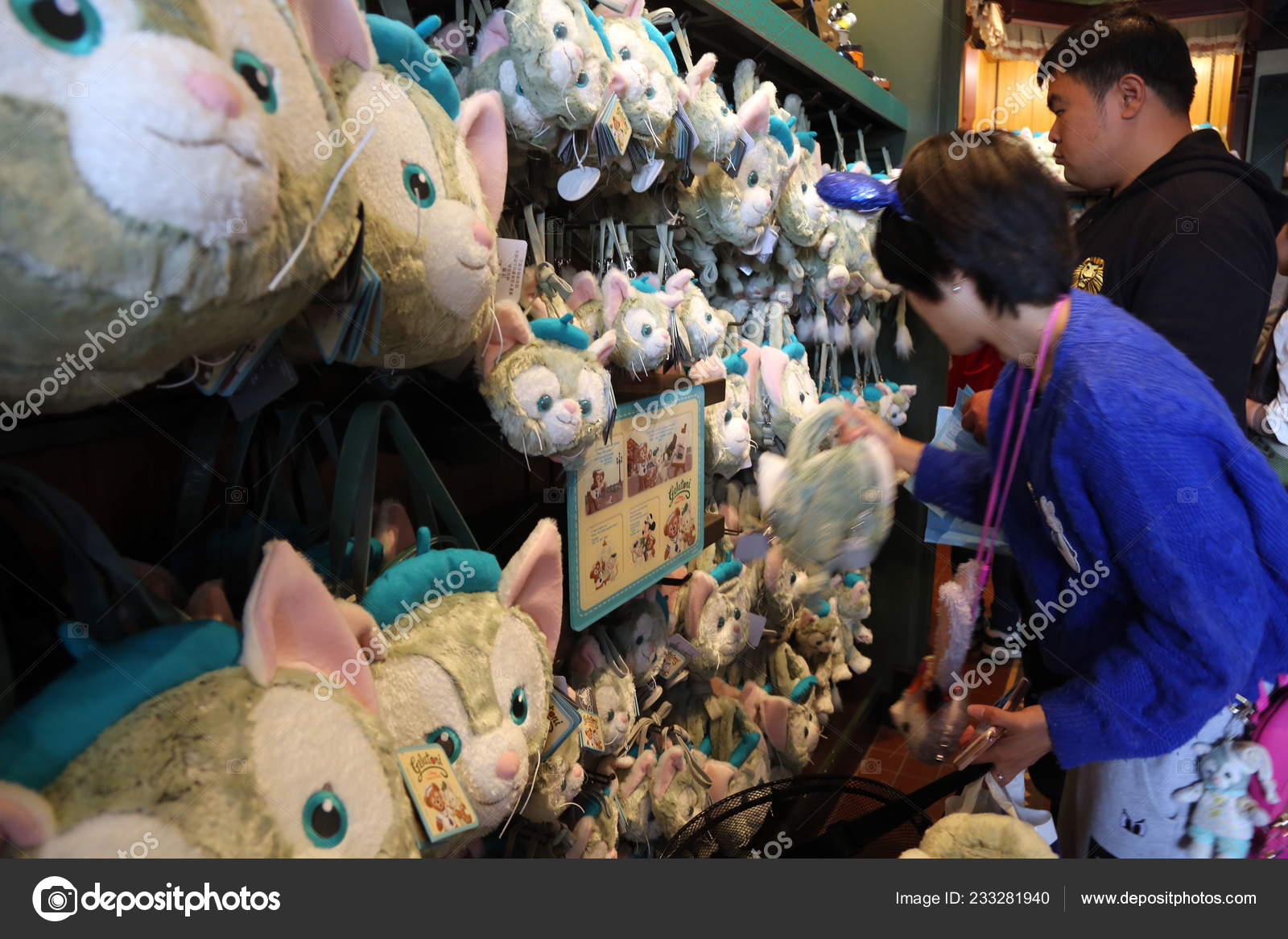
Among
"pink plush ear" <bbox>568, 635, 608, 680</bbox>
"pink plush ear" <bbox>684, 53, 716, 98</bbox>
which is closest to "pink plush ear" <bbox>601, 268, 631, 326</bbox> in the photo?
"pink plush ear" <bbox>684, 53, 716, 98</bbox>

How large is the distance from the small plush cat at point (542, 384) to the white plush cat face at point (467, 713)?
301 mm

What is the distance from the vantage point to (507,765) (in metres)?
0.73

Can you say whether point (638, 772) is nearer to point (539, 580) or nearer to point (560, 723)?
point (560, 723)

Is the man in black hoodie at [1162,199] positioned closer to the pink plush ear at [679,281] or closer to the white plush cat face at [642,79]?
the pink plush ear at [679,281]

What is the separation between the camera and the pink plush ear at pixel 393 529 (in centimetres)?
88

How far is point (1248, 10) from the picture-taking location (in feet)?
9.69

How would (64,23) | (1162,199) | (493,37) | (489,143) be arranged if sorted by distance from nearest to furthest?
(64,23), (489,143), (493,37), (1162,199)

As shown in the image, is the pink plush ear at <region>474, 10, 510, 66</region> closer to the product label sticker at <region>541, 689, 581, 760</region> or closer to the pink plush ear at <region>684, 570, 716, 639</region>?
the product label sticker at <region>541, 689, 581, 760</region>

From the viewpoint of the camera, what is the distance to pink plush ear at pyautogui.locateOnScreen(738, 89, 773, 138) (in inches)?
65.2

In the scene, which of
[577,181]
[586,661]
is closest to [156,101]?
[577,181]

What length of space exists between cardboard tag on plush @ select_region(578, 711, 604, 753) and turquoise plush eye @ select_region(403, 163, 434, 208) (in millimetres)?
775

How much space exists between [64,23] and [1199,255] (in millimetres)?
1477

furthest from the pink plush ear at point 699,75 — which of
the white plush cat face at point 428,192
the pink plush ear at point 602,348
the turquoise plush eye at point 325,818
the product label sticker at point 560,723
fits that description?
the turquoise plush eye at point 325,818

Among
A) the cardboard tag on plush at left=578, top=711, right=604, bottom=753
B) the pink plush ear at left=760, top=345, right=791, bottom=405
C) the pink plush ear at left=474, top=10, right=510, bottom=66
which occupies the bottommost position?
the cardboard tag on plush at left=578, top=711, right=604, bottom=753
